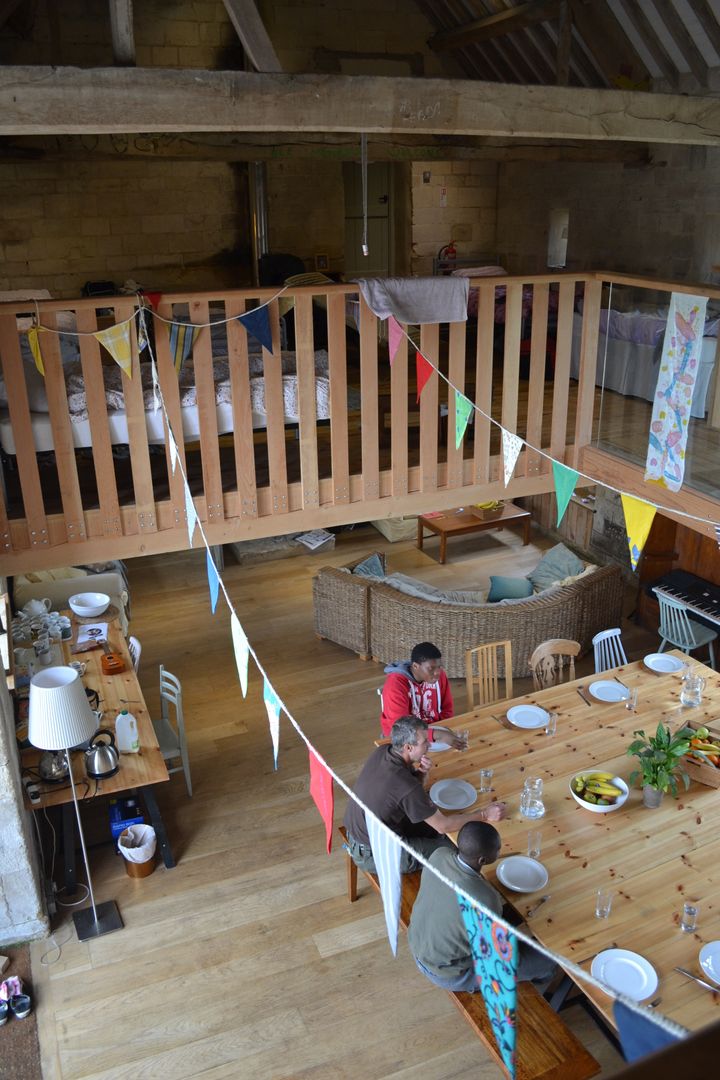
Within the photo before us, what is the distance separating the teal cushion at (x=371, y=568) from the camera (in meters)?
8.54

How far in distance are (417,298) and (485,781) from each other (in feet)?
10.3

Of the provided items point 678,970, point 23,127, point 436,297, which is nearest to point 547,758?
point 678,970

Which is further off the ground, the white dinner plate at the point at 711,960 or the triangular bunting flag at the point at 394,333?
the triangular bunting flag at the point at 394,333

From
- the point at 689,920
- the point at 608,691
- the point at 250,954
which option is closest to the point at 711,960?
the point at 689,920

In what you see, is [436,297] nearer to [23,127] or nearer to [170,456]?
[170,456]

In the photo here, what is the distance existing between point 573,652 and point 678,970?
2.88 metres

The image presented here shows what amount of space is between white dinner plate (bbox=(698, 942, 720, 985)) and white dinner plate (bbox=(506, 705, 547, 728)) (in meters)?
1.71

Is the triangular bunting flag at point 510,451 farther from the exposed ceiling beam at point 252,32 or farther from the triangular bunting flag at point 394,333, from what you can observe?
the exposed ceiling beam at point 252,32

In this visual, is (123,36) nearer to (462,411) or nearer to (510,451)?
(462,411)

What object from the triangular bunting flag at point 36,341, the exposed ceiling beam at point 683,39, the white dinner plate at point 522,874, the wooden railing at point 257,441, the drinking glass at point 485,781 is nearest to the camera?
the white dinner plate at point 522,874

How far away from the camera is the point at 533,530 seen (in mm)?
10867

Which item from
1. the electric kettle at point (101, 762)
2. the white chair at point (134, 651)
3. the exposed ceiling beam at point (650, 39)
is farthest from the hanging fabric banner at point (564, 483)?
the exposed ceiling beam at point (650, 39)

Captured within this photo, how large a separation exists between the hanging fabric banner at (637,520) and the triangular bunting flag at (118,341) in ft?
9.83

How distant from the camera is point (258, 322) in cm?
536
